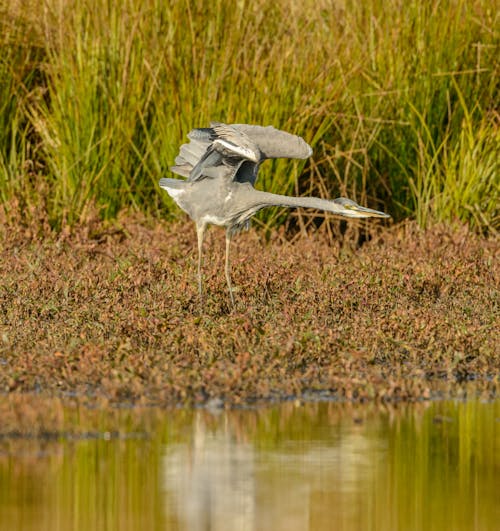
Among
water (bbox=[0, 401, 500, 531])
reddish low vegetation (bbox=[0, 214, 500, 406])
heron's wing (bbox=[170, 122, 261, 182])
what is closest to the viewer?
water (bbox=[0, 401, 500, 531])

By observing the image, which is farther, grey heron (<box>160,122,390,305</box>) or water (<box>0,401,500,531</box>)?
grey heron (<box>160,122,390,305</box>)

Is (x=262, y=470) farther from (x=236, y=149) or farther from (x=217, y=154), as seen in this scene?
(x=217, y=154)

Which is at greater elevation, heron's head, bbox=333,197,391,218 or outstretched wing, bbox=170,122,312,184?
outstretched wing, bbox=170,122,312,184

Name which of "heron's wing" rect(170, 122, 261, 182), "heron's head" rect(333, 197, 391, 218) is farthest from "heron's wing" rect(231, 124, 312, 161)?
→ "heron's head" rect(333, 197, 391, 218)

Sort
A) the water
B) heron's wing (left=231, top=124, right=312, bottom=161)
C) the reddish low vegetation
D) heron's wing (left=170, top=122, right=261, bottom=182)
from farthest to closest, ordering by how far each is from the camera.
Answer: heron's wing (left=231, top=124, right=312, bottom=161)
heron's wing (left=170, top=122, right=261, bottom=182)
the reddish low vegetation
the water

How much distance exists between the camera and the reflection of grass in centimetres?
1016

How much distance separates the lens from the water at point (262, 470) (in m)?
3.91

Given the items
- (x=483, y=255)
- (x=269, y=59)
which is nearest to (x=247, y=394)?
(x=483, y=255)

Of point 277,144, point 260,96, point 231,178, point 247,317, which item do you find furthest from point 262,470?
point 260,96

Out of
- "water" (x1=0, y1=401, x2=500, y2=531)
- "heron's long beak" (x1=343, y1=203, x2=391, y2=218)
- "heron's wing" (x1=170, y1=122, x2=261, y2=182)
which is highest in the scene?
"heron's wing" (x1=170, y1=122, x2=261, y2=182)

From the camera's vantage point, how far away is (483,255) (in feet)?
29.9

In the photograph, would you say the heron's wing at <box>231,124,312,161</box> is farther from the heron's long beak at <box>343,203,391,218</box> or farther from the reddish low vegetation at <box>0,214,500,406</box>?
the reddish low vegetation at <box>0,214,500,406</box>

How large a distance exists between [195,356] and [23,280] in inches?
85.8

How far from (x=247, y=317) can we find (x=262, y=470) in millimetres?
2530
